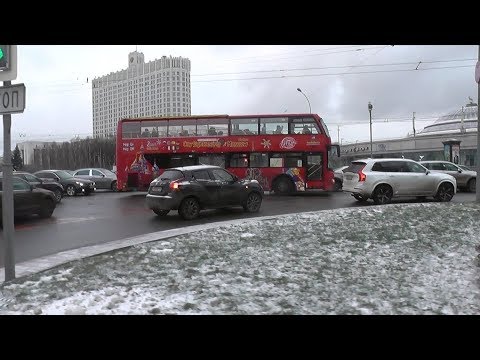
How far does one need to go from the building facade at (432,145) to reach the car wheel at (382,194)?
34.6m

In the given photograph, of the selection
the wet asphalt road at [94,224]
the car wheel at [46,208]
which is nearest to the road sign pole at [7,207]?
the wet asphalt road at [94,224]

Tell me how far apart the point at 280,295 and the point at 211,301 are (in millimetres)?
790

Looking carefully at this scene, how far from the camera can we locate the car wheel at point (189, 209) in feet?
41.8

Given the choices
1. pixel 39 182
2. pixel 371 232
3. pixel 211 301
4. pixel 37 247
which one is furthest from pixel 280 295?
pixel 39 182

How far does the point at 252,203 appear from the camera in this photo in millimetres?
14344

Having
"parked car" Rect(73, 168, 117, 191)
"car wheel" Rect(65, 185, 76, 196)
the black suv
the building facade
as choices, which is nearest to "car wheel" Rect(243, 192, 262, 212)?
the black suv

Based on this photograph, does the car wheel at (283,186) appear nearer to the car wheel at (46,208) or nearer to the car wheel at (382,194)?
the car wheel at (382,194)

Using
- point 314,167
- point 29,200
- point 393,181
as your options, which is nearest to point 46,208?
point 29,200

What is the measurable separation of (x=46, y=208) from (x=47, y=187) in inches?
243

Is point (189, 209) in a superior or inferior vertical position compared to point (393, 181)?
inferior

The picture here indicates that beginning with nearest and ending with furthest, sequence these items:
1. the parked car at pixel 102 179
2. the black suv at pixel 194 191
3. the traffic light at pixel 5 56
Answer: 1. the traffic light at pixel 5 56
2. the black suv at pixel 194 191
3. the parked car at pixel 102 179

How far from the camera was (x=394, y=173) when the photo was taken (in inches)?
623

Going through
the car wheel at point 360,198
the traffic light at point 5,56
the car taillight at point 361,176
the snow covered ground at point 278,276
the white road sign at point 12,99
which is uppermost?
the traffic light at point 5,56

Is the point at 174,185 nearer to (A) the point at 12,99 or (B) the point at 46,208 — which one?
(B) the point at 46,208
